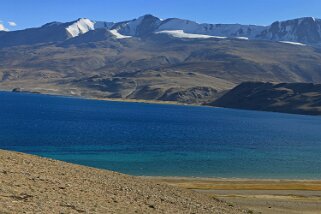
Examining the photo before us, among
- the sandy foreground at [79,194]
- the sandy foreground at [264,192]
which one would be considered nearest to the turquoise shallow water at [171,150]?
the sandy foreground at [264,192]

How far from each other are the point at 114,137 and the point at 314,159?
55.1m

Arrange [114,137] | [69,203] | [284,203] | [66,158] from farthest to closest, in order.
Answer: [114,137]
[66,158]
[284,203]
[69,203]

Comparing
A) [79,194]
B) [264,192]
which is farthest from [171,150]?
[79,194]

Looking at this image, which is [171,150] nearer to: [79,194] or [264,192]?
[264,192]

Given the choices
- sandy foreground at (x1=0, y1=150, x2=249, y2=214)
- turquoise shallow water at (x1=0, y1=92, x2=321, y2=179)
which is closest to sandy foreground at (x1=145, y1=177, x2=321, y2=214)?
turquoise shallow water at (x1=0, y1=92, x2=321, y2=179)

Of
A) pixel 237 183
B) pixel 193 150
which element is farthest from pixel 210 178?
pixel 193 150

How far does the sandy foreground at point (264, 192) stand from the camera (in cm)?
4859

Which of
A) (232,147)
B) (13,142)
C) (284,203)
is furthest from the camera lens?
(232,147)

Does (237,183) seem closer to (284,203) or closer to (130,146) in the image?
(284,203)

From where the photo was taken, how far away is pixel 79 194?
30.0 meters

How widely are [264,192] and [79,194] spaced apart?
119 ft

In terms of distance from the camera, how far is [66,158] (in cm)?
8869

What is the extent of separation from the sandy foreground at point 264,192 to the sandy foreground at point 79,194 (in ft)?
30.1

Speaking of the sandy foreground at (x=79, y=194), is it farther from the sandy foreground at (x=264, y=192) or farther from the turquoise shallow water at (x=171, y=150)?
the turquoise shallow water at (x=171, y=150)
